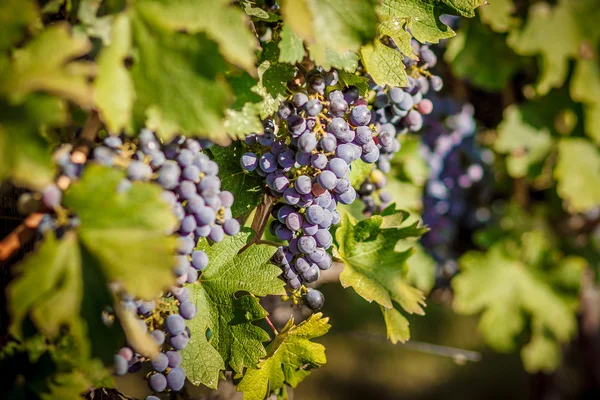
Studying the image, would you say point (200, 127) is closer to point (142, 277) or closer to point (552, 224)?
point (142, 277)

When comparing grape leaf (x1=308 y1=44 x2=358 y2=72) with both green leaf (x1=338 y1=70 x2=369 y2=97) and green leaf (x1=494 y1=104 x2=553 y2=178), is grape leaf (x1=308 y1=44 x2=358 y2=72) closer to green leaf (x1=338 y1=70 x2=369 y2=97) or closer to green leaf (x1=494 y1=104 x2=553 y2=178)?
green leaf (x1=338 y1=70 x2=369 y2=97)

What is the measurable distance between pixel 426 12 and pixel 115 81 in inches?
21.4

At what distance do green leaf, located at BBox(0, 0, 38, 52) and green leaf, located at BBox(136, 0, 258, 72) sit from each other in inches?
4.5

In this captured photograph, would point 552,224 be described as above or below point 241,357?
below

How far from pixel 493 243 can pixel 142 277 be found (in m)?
1.39

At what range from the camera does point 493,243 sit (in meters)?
1.67

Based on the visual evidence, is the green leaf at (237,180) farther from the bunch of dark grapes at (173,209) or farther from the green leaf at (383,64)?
the green leaf at (383,64)

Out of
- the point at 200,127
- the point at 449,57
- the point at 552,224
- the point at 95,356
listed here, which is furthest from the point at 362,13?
the point at 552,224

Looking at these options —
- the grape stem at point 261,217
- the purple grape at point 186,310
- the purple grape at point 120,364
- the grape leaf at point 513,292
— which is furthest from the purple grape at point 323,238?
the grape leaf at point 513,292

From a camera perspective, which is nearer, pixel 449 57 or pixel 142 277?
pixel 142 277

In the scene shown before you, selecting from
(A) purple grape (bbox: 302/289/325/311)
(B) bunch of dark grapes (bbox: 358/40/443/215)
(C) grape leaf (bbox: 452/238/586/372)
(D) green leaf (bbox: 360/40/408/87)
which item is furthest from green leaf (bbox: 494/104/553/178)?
(A) purple grape (bbox: 302/289/325/311)

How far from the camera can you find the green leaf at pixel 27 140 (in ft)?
1.66

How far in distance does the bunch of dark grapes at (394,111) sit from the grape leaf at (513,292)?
71 cm

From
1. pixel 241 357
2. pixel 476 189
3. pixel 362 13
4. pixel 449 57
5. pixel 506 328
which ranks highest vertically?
pixel 362 13
